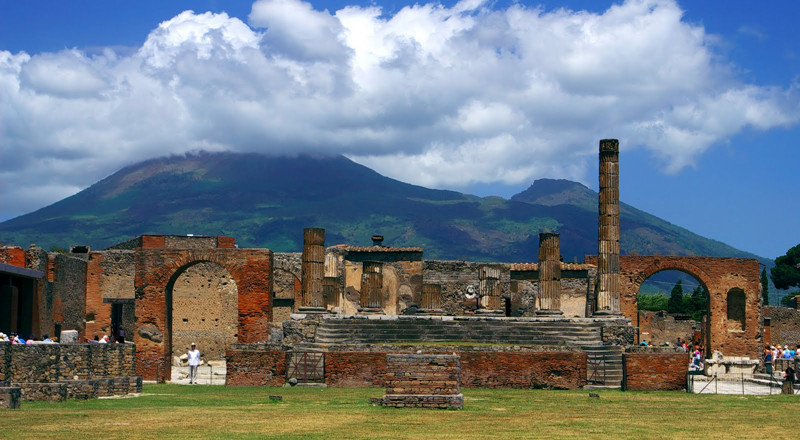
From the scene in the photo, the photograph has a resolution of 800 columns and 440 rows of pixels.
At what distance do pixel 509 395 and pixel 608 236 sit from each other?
15248mm

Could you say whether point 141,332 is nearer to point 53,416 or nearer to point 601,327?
point 601,327

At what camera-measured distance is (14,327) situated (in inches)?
1316

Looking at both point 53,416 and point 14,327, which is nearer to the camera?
point 53,416

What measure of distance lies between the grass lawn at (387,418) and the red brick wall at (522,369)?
3.19 meters

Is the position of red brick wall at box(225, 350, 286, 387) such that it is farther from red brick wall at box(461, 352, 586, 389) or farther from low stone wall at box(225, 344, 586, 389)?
red brick wall at box(461, 352, 586, 389)

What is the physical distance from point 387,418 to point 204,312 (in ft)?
93.7

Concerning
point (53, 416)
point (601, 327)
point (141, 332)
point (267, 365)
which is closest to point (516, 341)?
point (601, 327)

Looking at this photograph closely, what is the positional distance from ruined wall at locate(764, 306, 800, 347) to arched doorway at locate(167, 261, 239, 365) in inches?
1105

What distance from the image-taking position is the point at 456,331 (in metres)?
32.8

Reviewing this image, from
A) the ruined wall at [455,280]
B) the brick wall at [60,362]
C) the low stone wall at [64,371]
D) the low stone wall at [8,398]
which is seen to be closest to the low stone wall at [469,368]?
the brick wall at [60,362]

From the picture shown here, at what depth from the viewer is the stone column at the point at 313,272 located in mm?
36750

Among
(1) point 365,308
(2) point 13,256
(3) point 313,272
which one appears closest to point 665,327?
(1) point 365,308

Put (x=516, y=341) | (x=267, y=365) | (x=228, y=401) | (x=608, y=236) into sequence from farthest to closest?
(x=608, y=236)
(x=516, y=341)
(x=267, y=365)
(x=228, y=401)

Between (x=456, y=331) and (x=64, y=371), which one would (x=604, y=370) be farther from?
(x=64, y=371)
